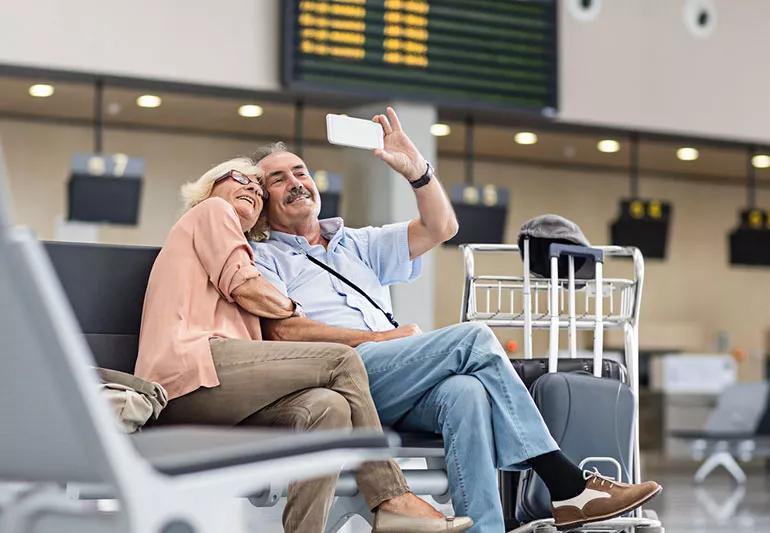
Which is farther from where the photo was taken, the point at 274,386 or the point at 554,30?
the point at 554,30

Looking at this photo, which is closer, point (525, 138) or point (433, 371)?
point (433, 371)

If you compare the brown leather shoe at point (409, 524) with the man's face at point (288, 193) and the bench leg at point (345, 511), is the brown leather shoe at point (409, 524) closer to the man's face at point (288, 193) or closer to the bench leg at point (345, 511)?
the bench leg at point (345, 511)

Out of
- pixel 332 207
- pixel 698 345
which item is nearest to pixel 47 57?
pixel 332 207

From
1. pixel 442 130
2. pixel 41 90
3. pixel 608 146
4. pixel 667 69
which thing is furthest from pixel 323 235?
pixel 608 146

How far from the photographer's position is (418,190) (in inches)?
131

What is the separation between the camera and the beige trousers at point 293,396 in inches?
102

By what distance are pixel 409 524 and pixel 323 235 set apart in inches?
43.1

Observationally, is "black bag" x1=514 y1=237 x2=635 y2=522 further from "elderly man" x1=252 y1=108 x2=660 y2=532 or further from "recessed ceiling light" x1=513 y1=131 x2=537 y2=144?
"recessed ceiling light" x1=513 y1=131 x2=537 y2=144

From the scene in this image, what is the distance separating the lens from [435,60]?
7.45 metres

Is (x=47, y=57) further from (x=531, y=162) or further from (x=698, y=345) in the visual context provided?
(x=698, y=345)

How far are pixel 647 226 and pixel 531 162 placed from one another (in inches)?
99.4

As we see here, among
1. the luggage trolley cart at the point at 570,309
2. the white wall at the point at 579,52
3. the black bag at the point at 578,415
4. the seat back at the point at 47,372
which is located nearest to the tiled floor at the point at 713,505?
the luggage trolley cart at the point at 570,309

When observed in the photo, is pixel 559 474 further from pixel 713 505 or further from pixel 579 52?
pixel 579 52

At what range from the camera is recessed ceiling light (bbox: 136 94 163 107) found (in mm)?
8984
